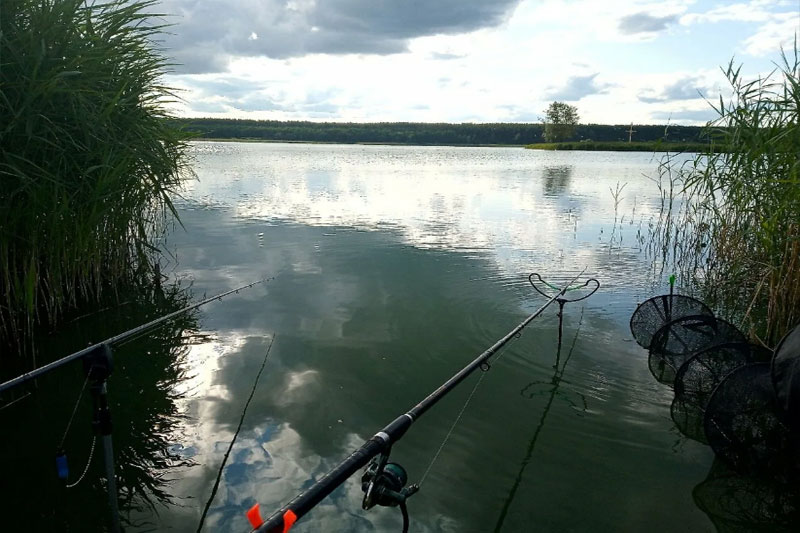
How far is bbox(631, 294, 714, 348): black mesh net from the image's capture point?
6.83 metres

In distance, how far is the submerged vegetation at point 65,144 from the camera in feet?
20.2

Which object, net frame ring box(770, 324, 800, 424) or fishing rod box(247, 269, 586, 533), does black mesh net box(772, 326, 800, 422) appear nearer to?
net frame ring box(770, 324, 800, 424)

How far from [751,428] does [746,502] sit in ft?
1.86

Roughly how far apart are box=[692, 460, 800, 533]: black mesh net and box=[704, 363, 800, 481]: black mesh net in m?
0.13

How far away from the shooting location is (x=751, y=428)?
177 inches

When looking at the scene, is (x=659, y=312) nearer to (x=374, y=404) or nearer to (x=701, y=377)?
(x=701, y=377)

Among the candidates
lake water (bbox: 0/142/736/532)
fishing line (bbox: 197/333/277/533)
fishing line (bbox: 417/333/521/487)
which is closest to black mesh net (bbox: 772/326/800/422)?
lake water (bbox: 0/142/736/532)

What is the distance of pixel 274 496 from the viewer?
4418mm

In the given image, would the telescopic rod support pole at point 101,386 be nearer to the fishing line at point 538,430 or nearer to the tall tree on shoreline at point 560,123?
the fishing line at point 538,430

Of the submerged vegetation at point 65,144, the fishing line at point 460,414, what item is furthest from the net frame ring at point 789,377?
the submerged vegetation at point 65,144

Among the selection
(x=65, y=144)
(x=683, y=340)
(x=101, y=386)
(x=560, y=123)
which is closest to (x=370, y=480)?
(x=101, y=386)

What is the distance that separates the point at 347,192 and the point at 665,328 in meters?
19.8

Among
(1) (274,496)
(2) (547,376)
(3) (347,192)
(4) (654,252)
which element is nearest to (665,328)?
(2) (547,376)

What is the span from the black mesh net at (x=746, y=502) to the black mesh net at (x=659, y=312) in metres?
2.27
